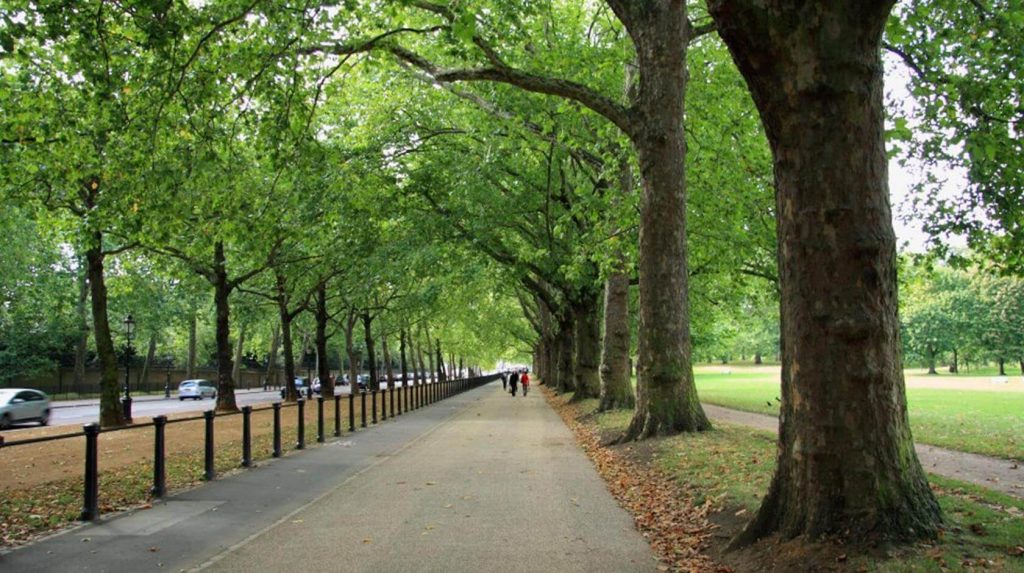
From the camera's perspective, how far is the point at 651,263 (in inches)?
470

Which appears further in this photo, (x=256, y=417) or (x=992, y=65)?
(x=256, y=417)

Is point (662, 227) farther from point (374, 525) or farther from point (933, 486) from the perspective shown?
point (374, 525)

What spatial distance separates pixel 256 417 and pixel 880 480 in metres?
22.8

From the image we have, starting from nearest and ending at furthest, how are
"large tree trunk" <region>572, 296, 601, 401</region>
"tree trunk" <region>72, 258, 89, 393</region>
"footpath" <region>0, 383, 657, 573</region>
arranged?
"footpath" <region>0, 383, 657, 573</region>, "large tree trunk" <region>572, 296, 601, 401</region>, "tree trunk" <region>72, 258, 89, 393</region>

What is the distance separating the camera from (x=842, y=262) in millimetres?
4762

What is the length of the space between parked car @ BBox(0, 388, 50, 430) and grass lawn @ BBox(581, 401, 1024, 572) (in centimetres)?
2093

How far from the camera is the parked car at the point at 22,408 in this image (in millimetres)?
22578

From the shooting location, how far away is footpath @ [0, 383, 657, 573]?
5812 mm

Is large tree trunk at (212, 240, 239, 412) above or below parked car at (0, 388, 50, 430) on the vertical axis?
above

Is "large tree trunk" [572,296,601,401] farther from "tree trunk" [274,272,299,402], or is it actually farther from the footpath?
the footpath

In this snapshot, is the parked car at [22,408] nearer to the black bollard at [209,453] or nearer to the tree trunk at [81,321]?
the black bollard at [209,453]

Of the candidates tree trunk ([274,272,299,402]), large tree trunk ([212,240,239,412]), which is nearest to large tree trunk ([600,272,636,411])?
large tree trunk ([212,240,239,412])

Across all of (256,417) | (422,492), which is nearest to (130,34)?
(422,492)

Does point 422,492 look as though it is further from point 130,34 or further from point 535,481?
point 130,34
